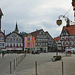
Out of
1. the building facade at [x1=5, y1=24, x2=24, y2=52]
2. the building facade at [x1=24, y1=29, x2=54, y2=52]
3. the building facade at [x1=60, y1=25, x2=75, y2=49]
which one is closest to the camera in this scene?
the building facade at [x1=60, y1=25, x2=75, y2=49]

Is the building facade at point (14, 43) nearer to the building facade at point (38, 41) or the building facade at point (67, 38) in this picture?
the building facade at point (38, 41)

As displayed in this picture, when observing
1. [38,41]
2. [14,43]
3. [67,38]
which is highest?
[67,38]

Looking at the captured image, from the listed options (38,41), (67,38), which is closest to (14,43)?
(38,41)

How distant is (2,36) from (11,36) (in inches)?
172

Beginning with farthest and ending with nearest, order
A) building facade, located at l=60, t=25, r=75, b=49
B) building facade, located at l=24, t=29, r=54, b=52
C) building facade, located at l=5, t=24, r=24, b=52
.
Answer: building facade, located at l=24, t=29, r=54, b=52, building facade, located at l=5, t=24, r=24, b=52, building facade, located at l=60, t=25, r=75, b=49

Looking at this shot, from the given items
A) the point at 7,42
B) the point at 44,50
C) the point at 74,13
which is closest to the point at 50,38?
the point at 44,50

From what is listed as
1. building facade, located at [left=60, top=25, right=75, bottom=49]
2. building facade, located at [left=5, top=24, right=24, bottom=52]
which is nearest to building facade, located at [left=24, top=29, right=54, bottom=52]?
building facade, located at [left=5, top=24, right=24, bottom=52]

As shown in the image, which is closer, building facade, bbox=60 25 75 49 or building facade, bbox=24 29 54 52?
building facade, bbox=60 25 75 49

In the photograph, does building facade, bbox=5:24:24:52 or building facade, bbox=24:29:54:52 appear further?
building facade, bbox=24:29:54:52

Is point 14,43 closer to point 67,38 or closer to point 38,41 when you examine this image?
point 38,41

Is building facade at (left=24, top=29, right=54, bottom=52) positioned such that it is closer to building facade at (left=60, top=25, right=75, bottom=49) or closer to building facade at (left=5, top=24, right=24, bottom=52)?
building facade at (left=5, top=24, right=24, bottom=52)

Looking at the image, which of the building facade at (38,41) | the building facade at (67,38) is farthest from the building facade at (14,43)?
the building facade at (67,38)

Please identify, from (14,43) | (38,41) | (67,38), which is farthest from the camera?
(38,41)

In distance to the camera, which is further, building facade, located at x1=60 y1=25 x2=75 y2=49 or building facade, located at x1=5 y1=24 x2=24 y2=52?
building facade, located at x1=5 y1=24 x2=24 y2=52
